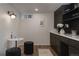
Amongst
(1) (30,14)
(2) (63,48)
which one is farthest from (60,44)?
(1) (30,14)

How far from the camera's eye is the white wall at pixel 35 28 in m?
2.17

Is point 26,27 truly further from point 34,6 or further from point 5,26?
point 34,6

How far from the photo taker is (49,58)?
527 millimetres

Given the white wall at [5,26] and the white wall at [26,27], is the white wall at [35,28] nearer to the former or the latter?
the white wall at [26,27]

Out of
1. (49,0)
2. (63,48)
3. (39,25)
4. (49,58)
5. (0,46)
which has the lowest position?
(63,48)

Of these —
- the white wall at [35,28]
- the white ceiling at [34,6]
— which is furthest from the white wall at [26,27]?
the white ceiling at [34,6]

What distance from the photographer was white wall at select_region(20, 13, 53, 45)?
7.12ft

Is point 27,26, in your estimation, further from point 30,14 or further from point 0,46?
point 0,46

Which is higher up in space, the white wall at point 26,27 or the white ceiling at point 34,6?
the white ceiling at point 34,6

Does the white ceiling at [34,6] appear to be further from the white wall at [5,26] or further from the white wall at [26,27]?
the white wall at [5,26]

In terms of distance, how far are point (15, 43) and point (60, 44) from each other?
1.79 metres

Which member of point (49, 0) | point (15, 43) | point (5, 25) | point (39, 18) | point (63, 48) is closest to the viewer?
point (49, 0)

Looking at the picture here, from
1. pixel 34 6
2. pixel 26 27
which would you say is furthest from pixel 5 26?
pixel 34 6

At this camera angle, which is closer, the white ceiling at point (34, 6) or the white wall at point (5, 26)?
the white ceiling at point (34, 6)
